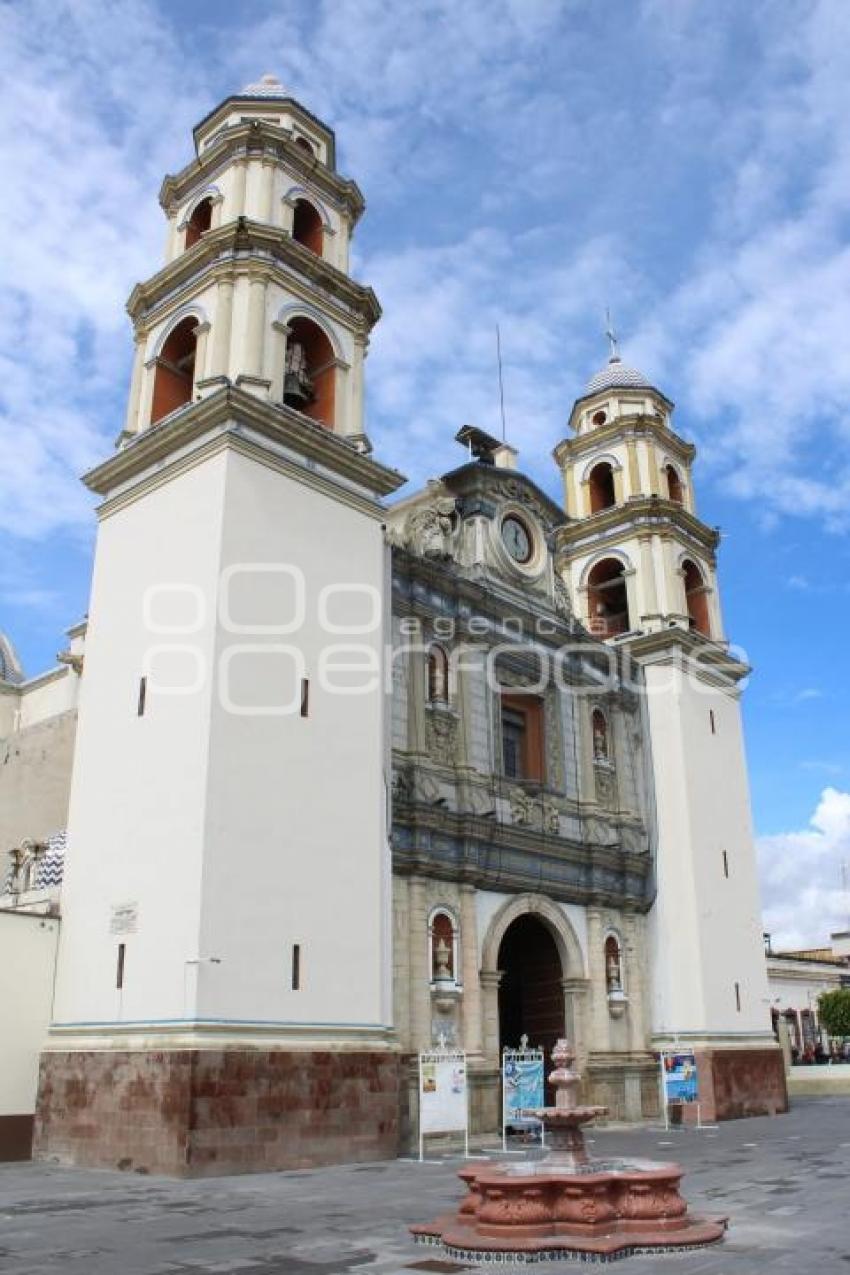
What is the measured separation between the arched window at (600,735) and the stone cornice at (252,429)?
790 centimetres

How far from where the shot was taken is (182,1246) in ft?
29.0

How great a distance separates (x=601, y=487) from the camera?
1168 inches

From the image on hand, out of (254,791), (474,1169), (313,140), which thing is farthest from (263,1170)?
(313,140)

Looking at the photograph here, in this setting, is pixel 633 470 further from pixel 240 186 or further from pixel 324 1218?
pixel 324 1218

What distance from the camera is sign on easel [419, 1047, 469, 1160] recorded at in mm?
15680

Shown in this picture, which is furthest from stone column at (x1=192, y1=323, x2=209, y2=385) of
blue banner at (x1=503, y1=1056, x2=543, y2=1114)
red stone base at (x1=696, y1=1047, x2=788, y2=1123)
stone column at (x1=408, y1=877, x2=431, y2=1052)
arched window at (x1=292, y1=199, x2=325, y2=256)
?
red stone base at (x1=696, y1=1047, x2=788, y2=1123)

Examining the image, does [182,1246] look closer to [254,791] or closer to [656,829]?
[254,791]

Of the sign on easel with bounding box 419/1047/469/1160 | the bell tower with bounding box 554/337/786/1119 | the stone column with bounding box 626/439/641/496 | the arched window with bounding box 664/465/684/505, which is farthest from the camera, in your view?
the arched window with bounding box 664/465/684/505

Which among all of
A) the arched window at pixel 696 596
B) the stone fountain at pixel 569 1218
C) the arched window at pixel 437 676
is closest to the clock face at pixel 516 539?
the arched window at pixel 437 676

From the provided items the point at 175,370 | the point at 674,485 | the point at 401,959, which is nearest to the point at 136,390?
the point at 175,370

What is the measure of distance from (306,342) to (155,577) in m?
5.53

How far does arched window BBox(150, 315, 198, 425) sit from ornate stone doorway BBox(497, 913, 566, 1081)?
11234 mm

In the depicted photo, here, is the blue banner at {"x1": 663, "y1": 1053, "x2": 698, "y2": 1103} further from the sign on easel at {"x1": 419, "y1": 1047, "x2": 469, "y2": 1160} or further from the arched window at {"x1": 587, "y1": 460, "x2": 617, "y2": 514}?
the arched window at {"x1": 587, "y1": 460, "x2": 617, "y2": 514}

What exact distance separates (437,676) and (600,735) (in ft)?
18.1
